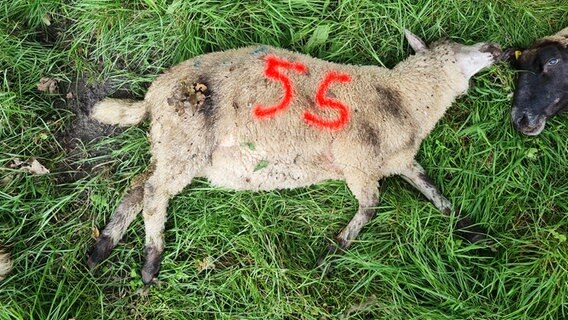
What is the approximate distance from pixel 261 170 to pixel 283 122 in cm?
40

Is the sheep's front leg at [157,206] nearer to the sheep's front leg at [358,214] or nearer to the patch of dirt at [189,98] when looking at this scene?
the patch of dirt at [189,98]

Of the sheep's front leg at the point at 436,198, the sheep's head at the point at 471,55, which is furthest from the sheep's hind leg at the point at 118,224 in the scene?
the sheep's head at the point at 471,55

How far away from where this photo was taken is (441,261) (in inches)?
164

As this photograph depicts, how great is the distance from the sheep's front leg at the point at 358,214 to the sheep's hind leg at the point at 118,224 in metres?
1.49

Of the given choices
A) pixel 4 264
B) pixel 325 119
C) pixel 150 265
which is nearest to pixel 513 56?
pixel 325 119

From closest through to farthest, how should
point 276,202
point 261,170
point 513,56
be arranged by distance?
point 261,170
point 276,202
point 513,56

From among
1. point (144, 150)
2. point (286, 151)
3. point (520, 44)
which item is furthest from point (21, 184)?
point (520, 44)

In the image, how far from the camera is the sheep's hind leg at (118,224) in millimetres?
4094

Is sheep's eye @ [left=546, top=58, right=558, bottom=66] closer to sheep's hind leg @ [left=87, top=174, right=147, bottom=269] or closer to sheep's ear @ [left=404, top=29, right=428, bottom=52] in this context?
sheep's ear @ [left=404, top=29, right=428, bottom=52]

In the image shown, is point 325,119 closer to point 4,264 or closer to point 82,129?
point 82,129

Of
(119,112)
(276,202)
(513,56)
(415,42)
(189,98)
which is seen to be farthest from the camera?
(513,56)

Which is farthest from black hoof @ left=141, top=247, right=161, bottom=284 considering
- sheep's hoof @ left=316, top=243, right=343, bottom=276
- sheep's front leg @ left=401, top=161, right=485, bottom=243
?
sheep's front leg @ left=401, top=161, right=485, bottom=243

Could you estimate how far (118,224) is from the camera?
4.11 m

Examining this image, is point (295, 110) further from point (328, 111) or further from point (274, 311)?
point (274, 311)
